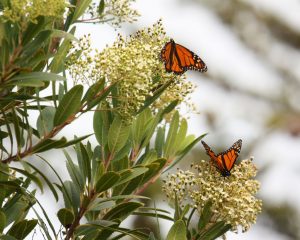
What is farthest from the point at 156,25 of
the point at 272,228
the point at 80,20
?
the point at 272,228

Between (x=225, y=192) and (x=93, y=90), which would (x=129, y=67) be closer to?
(x=93, y=90)

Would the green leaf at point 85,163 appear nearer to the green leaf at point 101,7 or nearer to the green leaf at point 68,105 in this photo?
the green leaf at point 68,105

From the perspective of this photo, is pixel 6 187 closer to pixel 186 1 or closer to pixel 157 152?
pixel 157 152

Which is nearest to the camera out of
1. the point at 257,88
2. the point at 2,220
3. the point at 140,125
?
the point at 2,220

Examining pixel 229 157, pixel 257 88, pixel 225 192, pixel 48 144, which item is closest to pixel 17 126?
pixel 48 144

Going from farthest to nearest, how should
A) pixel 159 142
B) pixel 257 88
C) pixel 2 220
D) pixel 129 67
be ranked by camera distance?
pixel 257 88 → pixel 159 142 → pixel 2 220 → pixel 129 67
